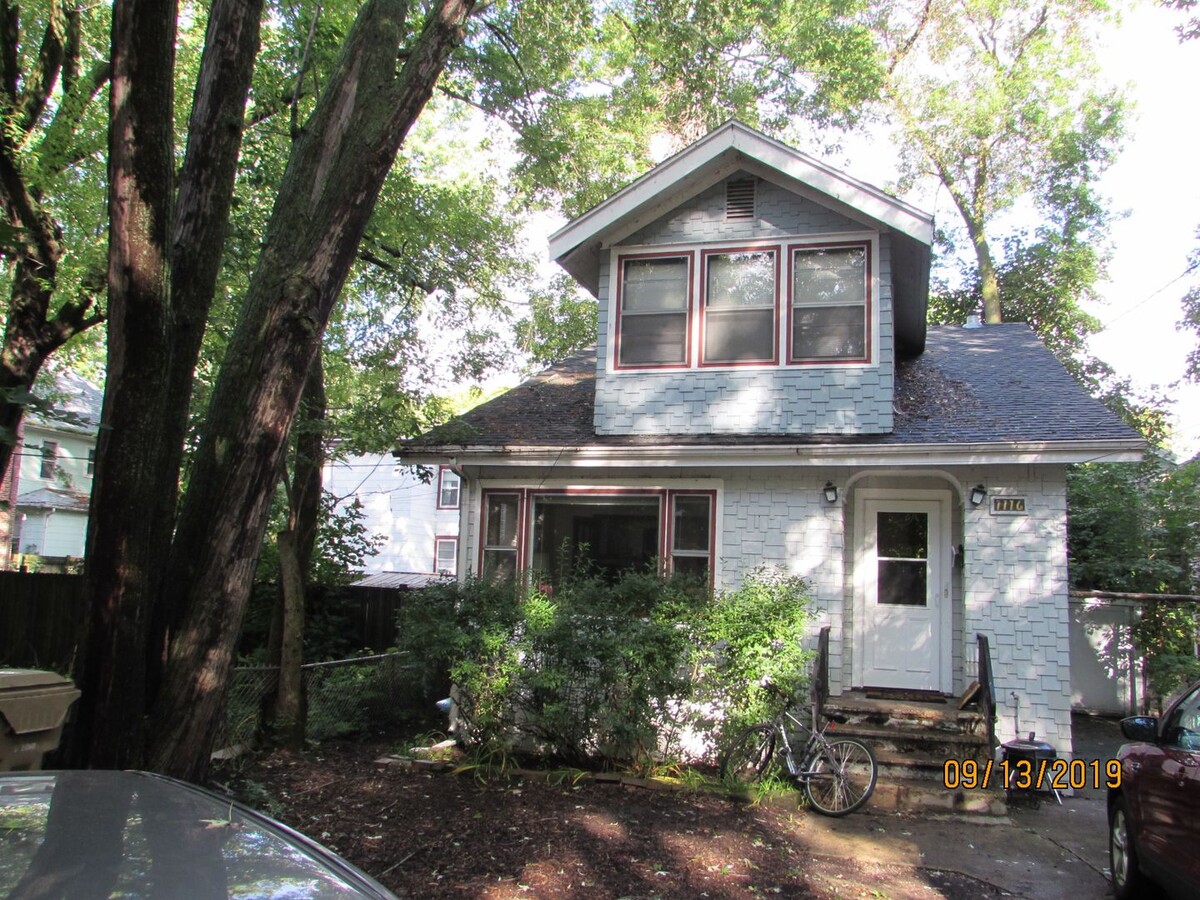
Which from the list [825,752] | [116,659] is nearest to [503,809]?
[825,752]

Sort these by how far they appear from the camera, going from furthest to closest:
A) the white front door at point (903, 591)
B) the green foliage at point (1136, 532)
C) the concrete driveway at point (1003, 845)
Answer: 1. the green foliage at point (1136, 532)
2. the white front door at point (903, 591)
3. the concrete driveway at point (1003, 845)

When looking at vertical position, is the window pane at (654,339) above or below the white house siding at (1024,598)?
above

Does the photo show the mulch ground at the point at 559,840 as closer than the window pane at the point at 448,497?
Yes

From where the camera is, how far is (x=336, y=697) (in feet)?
31.3

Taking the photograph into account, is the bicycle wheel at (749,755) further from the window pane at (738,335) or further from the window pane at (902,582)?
the window pane at (738,335)

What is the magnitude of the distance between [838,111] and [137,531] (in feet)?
61.6

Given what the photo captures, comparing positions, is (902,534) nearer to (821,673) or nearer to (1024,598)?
(1024,598)

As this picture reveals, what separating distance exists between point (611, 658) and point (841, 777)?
2.15 m

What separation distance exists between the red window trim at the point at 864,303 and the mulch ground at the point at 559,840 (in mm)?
4521

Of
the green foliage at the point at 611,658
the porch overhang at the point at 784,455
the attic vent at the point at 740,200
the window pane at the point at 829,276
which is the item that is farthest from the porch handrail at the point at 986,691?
the attic vent at the point at 740,200

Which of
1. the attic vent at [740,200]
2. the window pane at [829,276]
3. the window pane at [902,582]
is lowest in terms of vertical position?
the window pane at [902,582]

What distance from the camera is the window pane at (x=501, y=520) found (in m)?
9.62

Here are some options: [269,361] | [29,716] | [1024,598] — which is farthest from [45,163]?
[1024,598]

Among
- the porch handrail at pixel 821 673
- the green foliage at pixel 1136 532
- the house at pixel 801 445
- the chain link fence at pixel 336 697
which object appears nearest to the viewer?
the porch handrail at pixel 821 673
